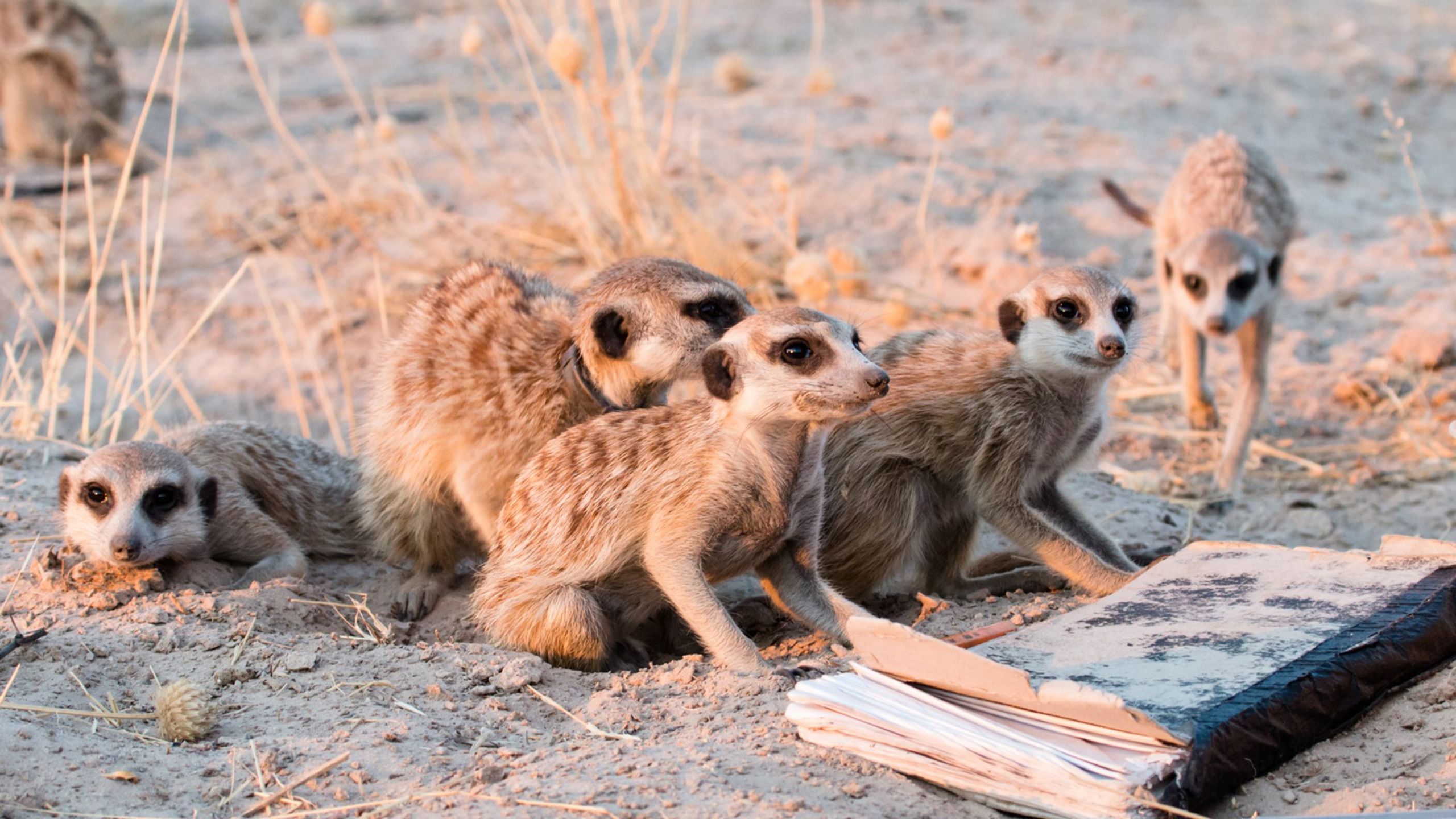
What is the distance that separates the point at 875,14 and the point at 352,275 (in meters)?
5.13

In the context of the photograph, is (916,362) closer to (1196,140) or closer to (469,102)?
(1196,140)

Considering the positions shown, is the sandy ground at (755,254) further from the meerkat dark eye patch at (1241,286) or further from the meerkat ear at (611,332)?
the meerkat ear at (611,332)

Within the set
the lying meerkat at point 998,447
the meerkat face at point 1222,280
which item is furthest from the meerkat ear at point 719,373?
the meerkat face at point 1222,280

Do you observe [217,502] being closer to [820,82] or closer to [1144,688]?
[1144,688]

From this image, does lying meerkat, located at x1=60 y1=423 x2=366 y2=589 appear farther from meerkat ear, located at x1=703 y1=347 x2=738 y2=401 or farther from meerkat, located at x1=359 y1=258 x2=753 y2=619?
→ meerkat ear, located at x1=703 y1=347 x2=738 y2=401

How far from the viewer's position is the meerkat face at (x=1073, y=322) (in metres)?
3.46

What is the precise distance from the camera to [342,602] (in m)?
3.90

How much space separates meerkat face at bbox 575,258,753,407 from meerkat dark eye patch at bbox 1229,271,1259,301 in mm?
2669

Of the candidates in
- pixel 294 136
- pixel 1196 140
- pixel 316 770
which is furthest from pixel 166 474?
pixel 1196 140

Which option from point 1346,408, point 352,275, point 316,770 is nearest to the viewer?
point 316,770

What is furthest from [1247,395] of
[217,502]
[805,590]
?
[217,502]

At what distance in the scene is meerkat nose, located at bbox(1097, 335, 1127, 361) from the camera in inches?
133

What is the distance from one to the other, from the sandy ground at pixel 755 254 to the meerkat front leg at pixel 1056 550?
14 cm

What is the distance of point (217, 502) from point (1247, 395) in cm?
380
